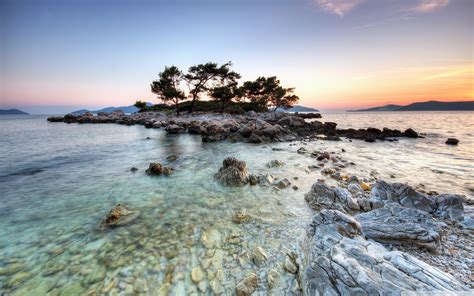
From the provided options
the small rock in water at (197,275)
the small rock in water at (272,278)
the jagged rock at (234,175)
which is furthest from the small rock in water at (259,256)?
the jagged rock at (234,175)

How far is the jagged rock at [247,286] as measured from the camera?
3.61 metres

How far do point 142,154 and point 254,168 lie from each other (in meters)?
10.9

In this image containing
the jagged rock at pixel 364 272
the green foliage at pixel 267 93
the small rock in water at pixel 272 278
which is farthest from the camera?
the green foliage at pixel 267 93

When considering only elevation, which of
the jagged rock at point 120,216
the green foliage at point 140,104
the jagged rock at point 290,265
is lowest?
the jagged rock at point 290,265

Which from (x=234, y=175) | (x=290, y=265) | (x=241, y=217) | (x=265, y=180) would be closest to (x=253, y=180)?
(x=265, y=180)

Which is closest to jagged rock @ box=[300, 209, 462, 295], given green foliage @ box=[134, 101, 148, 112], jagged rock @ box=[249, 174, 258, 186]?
jagged rock @ box=[249, 174, 258, 186]

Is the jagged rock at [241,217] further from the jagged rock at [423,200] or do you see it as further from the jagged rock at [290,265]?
the jagged rock at [423,200]

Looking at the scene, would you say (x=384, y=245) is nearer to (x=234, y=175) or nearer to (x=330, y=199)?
(x=330, y=199)

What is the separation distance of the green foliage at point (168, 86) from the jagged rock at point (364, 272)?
163ft

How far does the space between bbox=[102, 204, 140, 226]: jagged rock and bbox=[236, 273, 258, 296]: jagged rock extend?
452 centimetres

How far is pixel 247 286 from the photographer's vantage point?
371 centimetres

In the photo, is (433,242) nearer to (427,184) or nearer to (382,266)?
(382,266)

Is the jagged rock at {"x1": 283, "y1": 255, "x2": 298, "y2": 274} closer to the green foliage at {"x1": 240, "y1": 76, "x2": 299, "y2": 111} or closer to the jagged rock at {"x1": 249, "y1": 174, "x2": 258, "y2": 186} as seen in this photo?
the jagged rock at {"x1": 249, "y1": 174, "x2": 258, "y2": 186}

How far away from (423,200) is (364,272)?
214 inches
